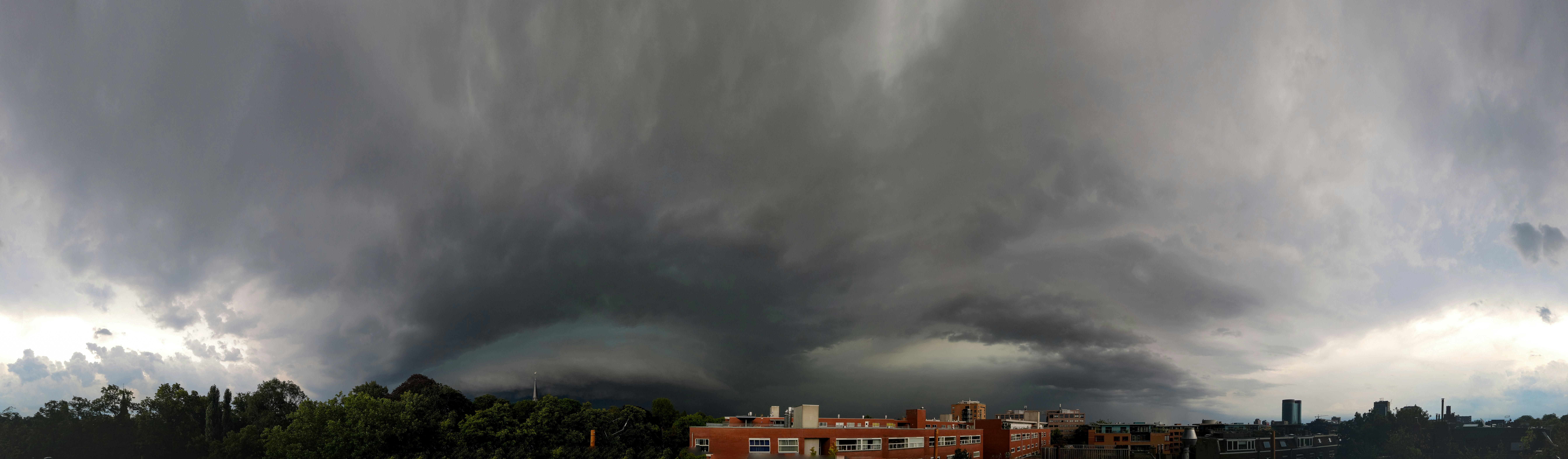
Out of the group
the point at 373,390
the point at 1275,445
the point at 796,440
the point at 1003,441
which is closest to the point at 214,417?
the point at 373,390

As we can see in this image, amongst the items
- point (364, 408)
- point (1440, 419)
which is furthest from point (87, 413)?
point (1440, 419)

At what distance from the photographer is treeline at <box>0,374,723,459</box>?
238 feet

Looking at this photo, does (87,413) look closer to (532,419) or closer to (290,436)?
(290,436)

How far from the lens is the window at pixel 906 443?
72125mm

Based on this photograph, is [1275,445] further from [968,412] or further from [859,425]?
[968,412]

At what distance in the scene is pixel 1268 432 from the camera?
7331 cm

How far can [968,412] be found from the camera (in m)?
141

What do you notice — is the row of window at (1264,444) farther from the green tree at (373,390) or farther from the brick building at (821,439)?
Answer: the green tree at (373,390)

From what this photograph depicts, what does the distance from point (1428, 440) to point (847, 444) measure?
79.1 m

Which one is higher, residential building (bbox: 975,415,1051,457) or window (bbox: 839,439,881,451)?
window (bbox: 839,439,881,451)

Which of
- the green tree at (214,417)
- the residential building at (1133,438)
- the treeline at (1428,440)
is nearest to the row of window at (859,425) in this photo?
the residential building at (1133,438)

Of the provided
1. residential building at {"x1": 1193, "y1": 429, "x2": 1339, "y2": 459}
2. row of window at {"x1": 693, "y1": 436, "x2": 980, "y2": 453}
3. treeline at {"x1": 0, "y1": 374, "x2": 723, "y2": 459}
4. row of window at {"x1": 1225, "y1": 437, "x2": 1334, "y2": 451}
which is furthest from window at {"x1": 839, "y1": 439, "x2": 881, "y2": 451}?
row of window at {"x1": 1225, "y1": 437, "x2": 1334, "y2": 451}

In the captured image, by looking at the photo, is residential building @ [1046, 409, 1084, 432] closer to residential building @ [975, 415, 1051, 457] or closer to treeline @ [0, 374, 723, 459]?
residential building @ [975, 415, 1051, 457]

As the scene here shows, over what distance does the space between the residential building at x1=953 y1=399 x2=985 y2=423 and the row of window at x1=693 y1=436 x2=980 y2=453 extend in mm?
62219
